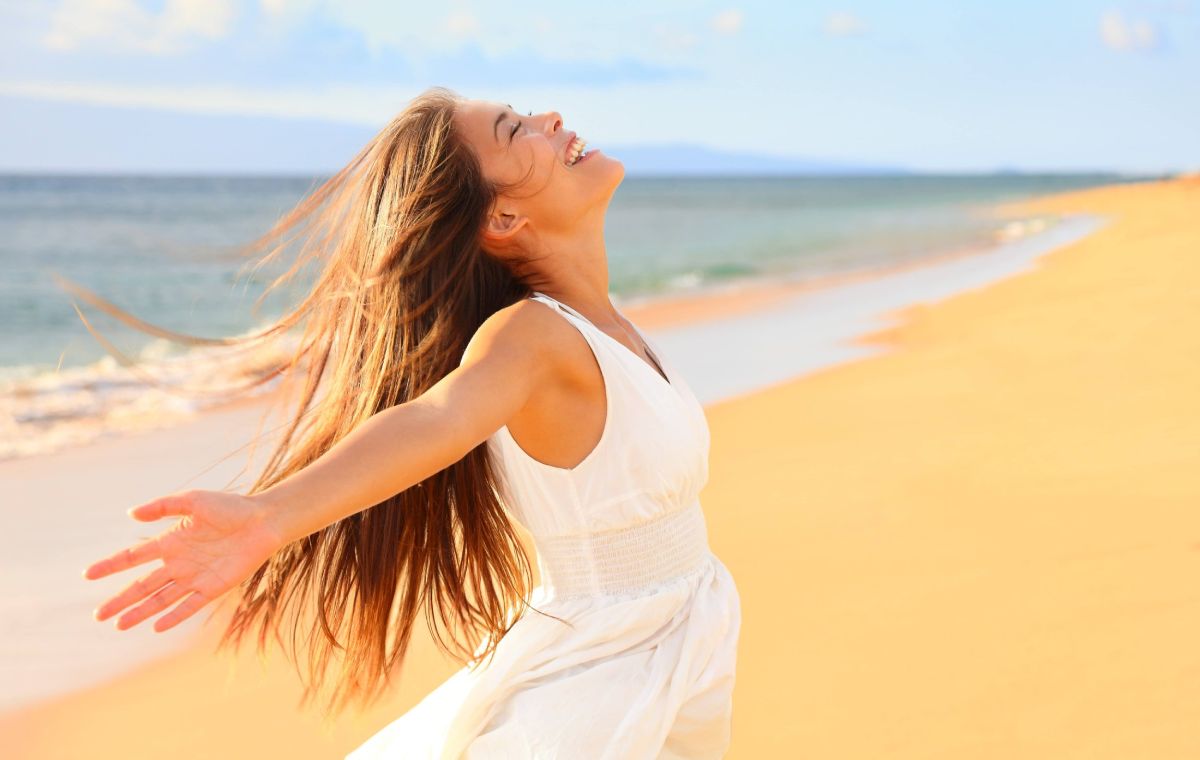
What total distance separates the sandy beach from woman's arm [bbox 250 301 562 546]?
164cm

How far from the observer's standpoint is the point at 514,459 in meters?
2.24

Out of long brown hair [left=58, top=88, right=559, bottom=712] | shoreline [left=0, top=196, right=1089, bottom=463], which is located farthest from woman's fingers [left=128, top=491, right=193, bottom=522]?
shoreline [left=0, top=196, right=1089, bottom=463]

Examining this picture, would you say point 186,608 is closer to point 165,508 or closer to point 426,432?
point 165,508

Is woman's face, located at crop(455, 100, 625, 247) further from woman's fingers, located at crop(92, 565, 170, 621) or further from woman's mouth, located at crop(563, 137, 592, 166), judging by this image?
woman's fingers, located at crop(92, 565, 170, 621)

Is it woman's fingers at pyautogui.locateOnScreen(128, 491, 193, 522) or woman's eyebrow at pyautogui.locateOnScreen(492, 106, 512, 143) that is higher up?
woman's eyebrow at pyautogui.locateOnScreen(492, 106, 512, 143)

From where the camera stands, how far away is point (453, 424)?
1846 millimetres

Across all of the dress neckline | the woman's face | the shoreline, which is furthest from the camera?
the shoreline

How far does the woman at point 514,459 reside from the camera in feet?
7.02

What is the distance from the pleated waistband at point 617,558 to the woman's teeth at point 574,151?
71 centimetres

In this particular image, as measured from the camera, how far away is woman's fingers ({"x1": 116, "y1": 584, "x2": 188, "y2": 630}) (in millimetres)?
1555

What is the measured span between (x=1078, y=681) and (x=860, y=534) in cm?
142

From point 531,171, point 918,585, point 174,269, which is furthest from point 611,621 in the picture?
→ point 174,269

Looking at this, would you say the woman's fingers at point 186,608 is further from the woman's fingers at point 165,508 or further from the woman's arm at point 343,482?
the woman's fingers at point 165,508

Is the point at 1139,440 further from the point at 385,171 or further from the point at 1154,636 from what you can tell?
the point at 385,171
